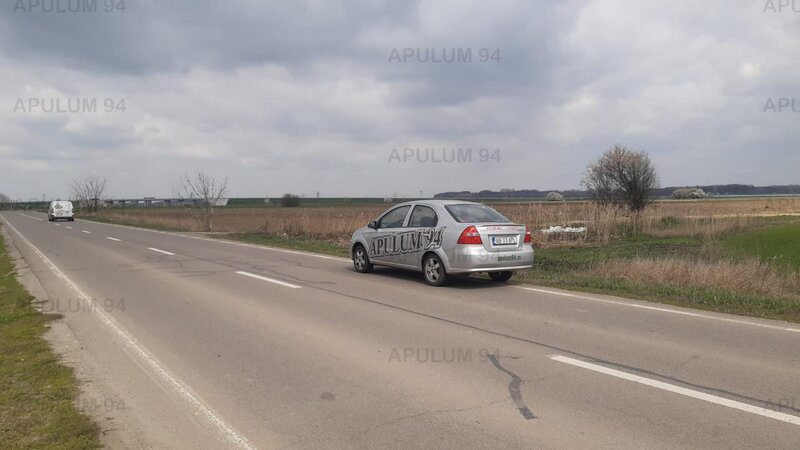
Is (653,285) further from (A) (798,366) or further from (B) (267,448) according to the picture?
(B) (267,448)

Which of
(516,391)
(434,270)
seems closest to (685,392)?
(516,391)

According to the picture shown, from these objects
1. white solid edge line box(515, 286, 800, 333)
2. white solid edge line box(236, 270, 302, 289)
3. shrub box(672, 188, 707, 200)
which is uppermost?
shrub box(672, 188, 707, 200)

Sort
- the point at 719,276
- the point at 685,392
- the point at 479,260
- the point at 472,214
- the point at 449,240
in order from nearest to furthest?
the point at 685,392 → the point at 479,260 → the point at 449,240 → the point at 719,276 → the point at 472,214

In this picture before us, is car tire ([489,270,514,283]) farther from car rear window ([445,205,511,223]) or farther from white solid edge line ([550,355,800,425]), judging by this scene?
white solid edge line ([550,355,800,425])

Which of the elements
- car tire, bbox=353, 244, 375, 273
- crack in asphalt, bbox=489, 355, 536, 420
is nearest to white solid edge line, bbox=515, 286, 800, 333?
car tire, bbox=353, 244, 375, 273

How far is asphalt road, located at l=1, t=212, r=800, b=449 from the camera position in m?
4.23

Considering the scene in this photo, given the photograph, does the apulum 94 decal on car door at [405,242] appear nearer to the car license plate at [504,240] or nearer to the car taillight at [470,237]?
the car taillight at [470,237]

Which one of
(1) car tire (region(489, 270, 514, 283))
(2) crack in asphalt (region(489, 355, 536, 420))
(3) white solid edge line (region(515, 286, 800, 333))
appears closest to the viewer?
(2) crack in asphalt (region(489, 355, 536, 420))

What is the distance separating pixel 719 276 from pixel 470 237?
476 cm

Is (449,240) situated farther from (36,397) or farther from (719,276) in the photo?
(36,397)

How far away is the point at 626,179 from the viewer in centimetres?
4062

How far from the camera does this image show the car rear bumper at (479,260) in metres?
10.3

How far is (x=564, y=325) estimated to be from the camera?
759cm

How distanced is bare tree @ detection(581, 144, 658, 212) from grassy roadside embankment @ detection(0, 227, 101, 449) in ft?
124
